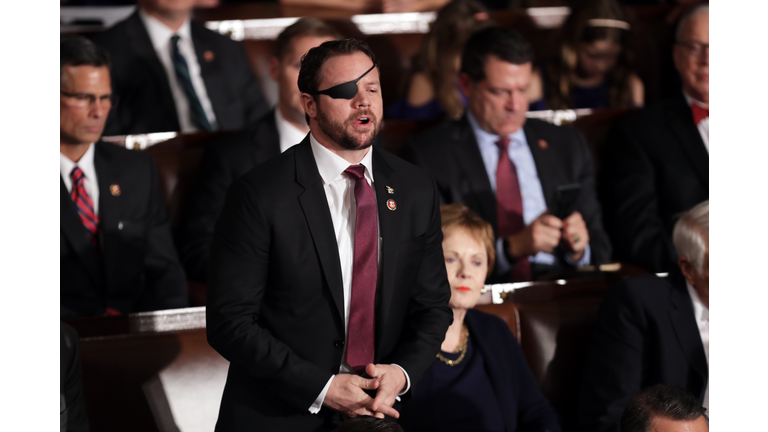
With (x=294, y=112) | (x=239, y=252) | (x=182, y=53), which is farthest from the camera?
(x=182, y=53)

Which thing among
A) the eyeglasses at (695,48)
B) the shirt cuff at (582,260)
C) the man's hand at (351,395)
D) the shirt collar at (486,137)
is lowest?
the man's hand at (351,395)

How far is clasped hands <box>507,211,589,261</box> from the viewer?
120cm

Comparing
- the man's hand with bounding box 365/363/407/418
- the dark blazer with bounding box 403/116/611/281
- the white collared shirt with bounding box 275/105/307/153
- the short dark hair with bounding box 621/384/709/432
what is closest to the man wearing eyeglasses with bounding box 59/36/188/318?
the white collared shirt with bounding box 275/105/307/153

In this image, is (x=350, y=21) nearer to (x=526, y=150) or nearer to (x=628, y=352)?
(x=526, y=150)

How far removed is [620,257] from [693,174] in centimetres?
19

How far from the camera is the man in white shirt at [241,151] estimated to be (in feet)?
4.12

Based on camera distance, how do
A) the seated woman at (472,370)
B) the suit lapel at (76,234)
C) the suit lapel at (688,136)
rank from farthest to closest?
the suit lapel at (688,136), the suit lapel at (76,234), the seated woman at (472,370)

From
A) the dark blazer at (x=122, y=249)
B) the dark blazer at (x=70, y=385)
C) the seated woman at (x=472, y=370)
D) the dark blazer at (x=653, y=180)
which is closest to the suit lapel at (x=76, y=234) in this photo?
the dark blazer at (x=122, y=249)

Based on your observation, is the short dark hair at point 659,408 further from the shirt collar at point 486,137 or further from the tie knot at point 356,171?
the shirt collar at point 486,137

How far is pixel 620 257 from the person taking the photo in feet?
4.59

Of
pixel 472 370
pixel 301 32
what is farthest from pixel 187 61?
pixel 472 370

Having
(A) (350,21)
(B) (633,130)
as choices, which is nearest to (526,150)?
(B) (633,130)

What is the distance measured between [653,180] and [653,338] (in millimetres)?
451

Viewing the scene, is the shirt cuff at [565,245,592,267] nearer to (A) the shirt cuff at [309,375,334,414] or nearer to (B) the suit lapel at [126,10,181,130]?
(A) the shirt cuff at [309,375,334,414]
